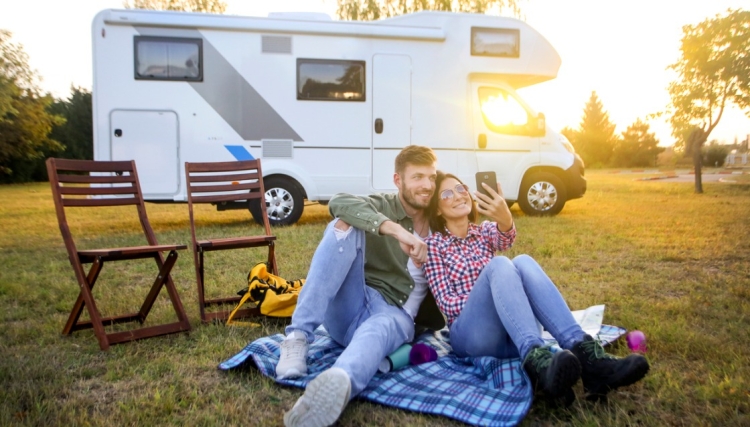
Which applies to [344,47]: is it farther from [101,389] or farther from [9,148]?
[9,148]

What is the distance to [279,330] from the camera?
11.9 ft

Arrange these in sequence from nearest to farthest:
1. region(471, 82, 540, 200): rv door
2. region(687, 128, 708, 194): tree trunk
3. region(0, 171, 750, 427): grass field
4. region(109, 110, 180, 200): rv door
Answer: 1. region(0, 171, 750, 427): grass field
2. region(109, 110, 180, 200): rv door
3. region(471, 82, 540, 200): rv door
4. region(687, 128, 708, 194): tree trunk

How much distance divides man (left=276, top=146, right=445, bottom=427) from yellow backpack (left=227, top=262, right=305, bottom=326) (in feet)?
2.57

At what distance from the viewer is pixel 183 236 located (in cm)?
775

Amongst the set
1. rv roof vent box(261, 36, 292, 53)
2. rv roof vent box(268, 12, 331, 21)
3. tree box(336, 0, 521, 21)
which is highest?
tree box(336, 0, 521, 21)

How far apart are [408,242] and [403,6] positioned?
1611cm

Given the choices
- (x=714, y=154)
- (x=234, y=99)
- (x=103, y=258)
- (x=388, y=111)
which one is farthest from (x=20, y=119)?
(x=714, y=154)

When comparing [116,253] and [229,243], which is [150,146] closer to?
[229,243]

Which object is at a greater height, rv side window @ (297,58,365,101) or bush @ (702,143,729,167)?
rv side window @ (297,58,365,101)

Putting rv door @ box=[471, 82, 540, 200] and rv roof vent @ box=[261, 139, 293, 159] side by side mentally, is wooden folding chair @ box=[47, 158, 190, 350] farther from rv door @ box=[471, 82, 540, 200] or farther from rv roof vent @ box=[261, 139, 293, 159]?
rv door @ box=[471, 82, 540, 200]

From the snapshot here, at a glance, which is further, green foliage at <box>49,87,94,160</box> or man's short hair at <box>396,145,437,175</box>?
green foliage at <box>49,87,94,160</box>

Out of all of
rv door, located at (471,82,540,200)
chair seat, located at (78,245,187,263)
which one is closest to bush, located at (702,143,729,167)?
rv door, located at (471,82,540,200)

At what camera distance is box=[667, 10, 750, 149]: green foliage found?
1595cm

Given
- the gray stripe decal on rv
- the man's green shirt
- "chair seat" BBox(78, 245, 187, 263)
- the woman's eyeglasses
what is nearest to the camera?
the man's green shirt
